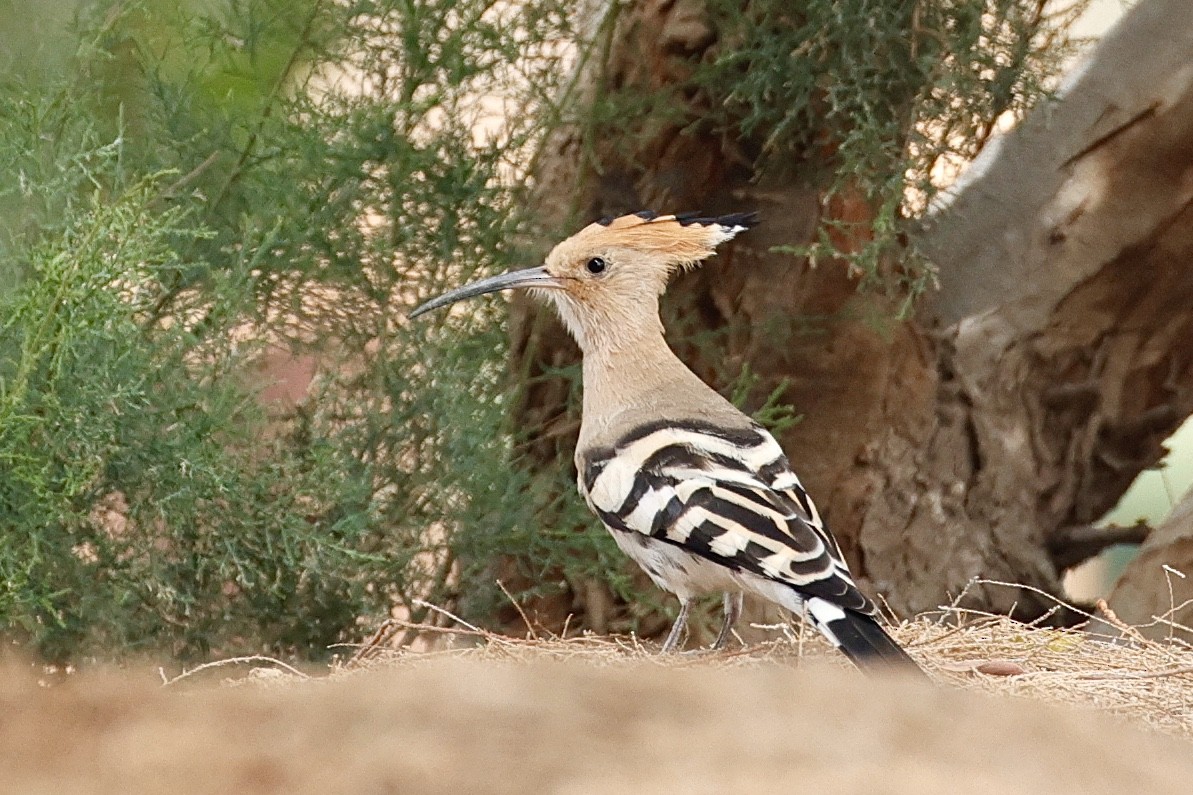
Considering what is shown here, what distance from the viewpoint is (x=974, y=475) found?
3.73 m

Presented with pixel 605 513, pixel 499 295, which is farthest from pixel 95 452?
pixel 499 295

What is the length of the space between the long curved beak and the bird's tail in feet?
3.21

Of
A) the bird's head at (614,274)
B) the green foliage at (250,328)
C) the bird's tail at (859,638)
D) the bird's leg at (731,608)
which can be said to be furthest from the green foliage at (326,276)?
the bird's tail at (859,638)

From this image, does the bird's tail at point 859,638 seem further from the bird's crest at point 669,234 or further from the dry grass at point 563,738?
the dry grass at point 563,738

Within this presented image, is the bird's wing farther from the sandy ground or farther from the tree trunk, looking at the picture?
the sandy ground

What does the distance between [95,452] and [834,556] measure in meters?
1.24

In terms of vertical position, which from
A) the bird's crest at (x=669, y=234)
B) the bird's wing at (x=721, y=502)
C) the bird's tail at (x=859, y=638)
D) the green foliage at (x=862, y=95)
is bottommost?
the bird's tail at (x=859, y=638)

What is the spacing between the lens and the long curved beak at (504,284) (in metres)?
2.89

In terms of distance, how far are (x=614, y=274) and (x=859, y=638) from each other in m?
1.04

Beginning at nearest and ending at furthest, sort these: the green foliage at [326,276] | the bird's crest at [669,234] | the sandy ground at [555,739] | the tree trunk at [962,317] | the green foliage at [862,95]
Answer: the sandy ground at [555,739] → the green foliage at [326,276] → the bird's crest at [669,234] → the green foliage at [862,95] → the tree trunk at [962,317]

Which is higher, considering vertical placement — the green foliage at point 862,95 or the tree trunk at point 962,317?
the green foliage at point 862,95

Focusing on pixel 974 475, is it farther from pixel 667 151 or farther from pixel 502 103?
pixel 502 103

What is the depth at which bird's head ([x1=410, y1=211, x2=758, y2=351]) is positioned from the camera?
2855 mm

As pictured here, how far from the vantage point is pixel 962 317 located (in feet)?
12.1
